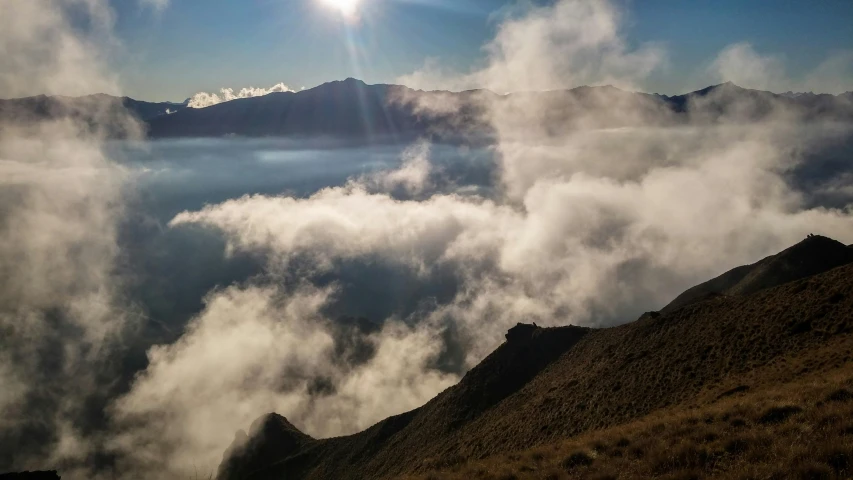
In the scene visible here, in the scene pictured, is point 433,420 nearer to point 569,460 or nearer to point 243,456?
point 569,460

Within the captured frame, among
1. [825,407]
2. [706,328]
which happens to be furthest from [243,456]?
[825,407]

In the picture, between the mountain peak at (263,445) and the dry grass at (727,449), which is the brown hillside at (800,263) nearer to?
the dry grass at (727,449)

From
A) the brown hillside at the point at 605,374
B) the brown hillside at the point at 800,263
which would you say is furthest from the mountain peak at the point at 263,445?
the brown hillside at the point at 800,263

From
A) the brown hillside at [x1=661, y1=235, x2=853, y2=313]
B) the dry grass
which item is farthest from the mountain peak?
the dry grass

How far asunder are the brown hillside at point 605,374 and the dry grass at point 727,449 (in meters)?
11.2

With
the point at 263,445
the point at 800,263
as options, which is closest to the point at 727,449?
the point at 800,263

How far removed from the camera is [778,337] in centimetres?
4097

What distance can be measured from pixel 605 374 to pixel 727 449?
3834 cm

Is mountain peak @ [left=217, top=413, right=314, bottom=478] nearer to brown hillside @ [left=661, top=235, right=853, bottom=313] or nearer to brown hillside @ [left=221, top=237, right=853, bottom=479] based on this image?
brown hillside @ [left=221, top=237, right=853, bottom=479]

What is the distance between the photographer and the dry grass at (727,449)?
13711mm

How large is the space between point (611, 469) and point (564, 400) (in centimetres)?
3648

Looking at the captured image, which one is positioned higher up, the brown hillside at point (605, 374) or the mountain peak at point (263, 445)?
the brown hillside at point (605, 374)

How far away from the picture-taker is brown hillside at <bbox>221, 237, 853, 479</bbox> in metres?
40.0

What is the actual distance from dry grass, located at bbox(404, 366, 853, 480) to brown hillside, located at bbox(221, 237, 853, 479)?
442 inches
